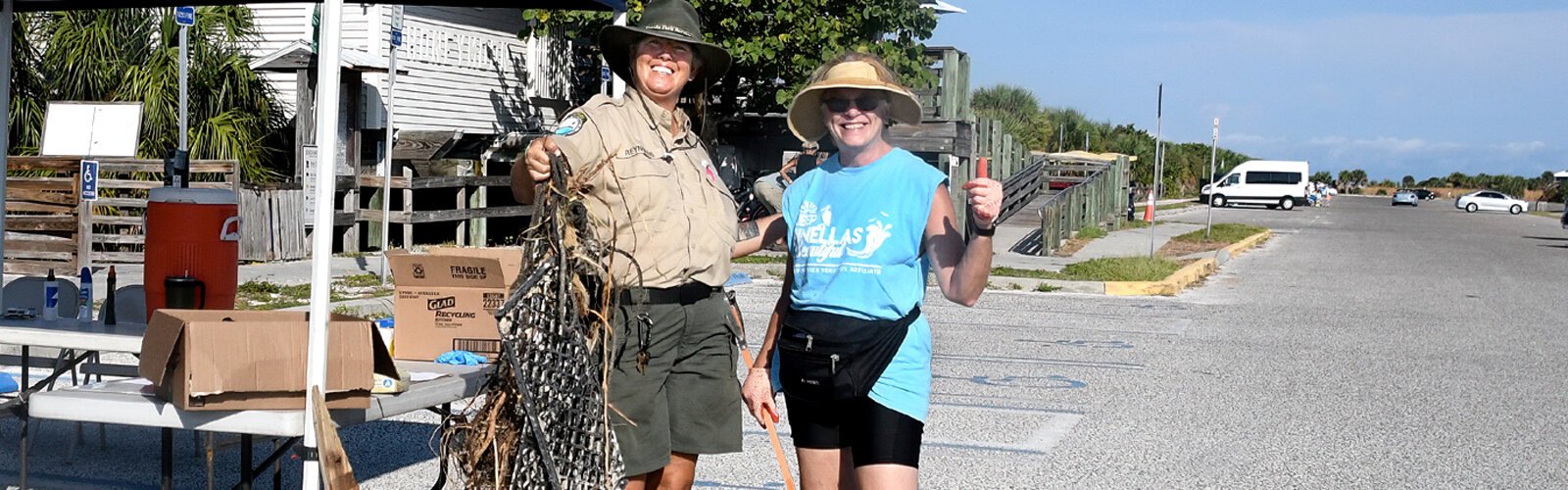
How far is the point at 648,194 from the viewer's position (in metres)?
3.87

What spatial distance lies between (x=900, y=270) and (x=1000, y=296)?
488 inches

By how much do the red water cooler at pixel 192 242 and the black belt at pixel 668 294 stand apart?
1676 millimetres

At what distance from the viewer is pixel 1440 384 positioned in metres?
9.53

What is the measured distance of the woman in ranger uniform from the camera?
3.82 metres

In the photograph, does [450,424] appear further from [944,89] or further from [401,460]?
[944,89]

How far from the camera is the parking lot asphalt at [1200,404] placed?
645 centimetres

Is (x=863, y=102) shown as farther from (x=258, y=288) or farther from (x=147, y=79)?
(x=147, y=79)

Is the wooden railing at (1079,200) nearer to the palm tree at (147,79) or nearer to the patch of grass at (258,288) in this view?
the palm tree at (147,79)

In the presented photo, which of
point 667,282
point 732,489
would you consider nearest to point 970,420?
point 732,489

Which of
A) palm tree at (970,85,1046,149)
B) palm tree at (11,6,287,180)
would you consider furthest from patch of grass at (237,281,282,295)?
palm tree at (970,85,1046,149)

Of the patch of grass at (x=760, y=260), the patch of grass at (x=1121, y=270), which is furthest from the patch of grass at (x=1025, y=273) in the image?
the patch of grass at (x=760, y=260)

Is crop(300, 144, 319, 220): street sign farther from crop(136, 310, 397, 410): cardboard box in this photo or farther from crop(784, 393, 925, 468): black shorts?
crop(784, 393, 925, 468): black shorts

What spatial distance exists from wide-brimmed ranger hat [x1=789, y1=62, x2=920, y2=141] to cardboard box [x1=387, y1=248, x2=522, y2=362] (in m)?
1.43

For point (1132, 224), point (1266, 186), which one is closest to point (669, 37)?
point (1132, 224)
